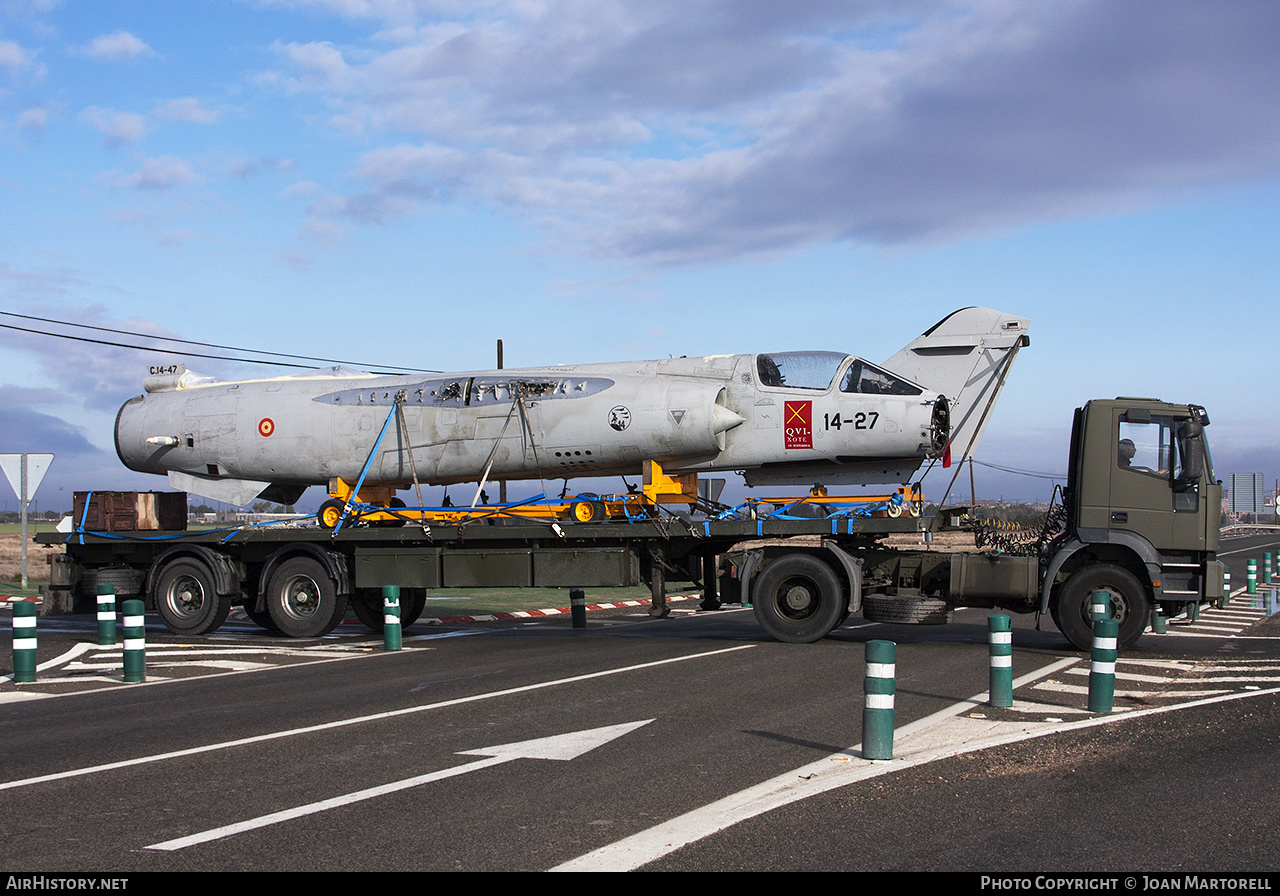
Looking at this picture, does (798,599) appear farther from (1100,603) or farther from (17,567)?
(17,567)

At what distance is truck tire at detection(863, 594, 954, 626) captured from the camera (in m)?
14.7

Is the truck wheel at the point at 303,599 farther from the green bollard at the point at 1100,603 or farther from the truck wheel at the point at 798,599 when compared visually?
the green bollard at the point at 1100,603

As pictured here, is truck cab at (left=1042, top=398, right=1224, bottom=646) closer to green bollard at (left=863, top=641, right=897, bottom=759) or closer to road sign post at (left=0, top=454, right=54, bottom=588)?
green bollard at (left=863, top=641, right=897, bottom=759)

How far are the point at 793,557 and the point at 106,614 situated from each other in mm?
9463

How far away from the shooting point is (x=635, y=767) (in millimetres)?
7719

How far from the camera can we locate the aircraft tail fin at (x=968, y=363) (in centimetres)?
1609

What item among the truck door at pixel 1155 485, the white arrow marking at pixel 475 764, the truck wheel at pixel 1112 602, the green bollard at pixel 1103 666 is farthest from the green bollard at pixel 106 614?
the truck door at pixel 1155 485

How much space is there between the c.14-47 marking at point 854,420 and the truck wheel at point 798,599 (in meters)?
1.92

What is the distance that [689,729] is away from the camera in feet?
29.9

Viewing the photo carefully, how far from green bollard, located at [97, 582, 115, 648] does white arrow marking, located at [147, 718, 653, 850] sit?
29.9 ft

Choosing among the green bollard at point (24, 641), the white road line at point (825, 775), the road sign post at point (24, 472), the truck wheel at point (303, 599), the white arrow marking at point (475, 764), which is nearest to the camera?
the white road line at point (825, 775)

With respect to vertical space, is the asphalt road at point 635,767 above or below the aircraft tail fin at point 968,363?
below

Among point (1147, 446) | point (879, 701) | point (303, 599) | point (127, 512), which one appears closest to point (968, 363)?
point (1147, 446)

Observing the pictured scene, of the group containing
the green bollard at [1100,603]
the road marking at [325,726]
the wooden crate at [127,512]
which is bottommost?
the road marking at [325,726]
